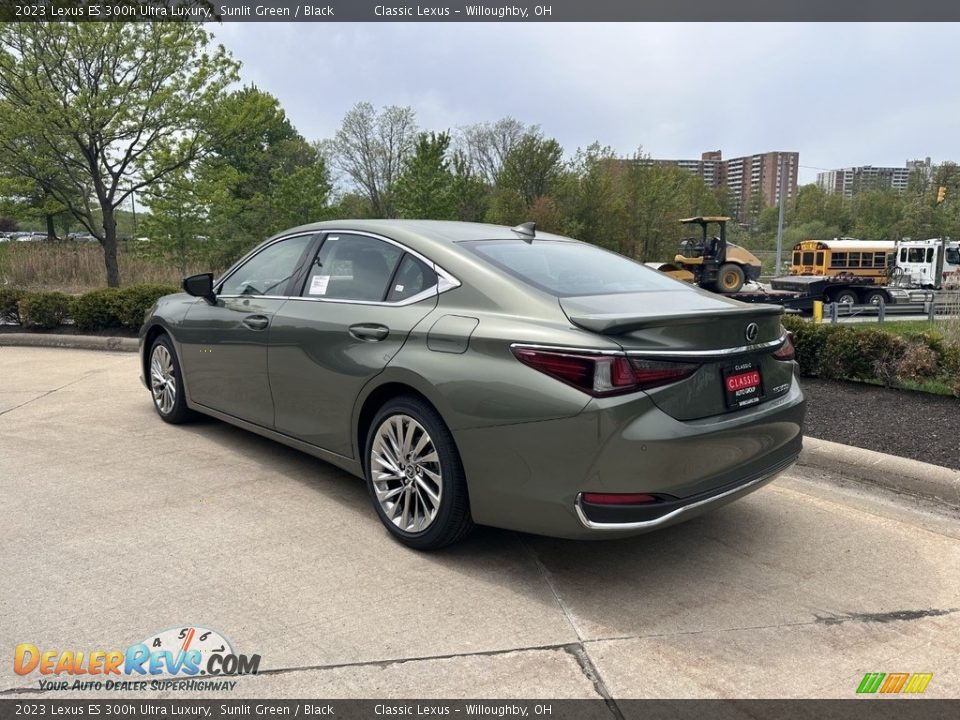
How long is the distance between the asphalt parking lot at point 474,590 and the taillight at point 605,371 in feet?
3.14

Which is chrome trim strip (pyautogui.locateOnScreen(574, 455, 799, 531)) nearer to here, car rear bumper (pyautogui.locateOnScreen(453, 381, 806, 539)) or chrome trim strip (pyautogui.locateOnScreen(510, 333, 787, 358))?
car rear bumper (pyautogui.locateOnScreen(453, 381, 806, 539))

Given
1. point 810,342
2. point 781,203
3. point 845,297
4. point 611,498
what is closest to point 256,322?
point 611,498

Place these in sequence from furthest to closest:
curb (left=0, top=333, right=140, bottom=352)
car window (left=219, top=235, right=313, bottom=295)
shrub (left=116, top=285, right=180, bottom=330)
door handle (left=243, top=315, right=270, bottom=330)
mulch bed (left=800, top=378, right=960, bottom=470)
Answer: shrub (left=116, top=285, right=180, bottom=330) → curb (left=0, top=333, right=140, bottom=352) → mulch bed (left=800, top=378, right=960, bottom=470) → car window (left=219, top=235, right=313, bottom=295) → door handle (left=243, top=315, right=270, bottom=330)

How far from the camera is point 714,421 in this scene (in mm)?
3016

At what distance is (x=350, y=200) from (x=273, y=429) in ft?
133

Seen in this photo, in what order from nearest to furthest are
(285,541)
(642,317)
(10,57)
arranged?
1. (642,317)
2. (285,541)
3. (10,57)

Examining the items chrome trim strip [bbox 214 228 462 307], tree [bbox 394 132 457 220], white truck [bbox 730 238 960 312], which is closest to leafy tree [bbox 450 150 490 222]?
tree [bbox 394 132 457 220]

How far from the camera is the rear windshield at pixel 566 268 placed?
3451 mm

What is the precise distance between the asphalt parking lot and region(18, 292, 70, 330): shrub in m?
6.99

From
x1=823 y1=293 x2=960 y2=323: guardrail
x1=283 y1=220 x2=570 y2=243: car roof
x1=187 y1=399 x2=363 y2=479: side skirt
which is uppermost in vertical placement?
x1=283 y1=220 x2=570 y2=243: car roof

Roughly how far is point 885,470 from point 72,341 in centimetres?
1007

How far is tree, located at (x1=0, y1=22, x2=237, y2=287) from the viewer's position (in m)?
13.3

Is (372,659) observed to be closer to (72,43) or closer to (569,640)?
(569,640)
